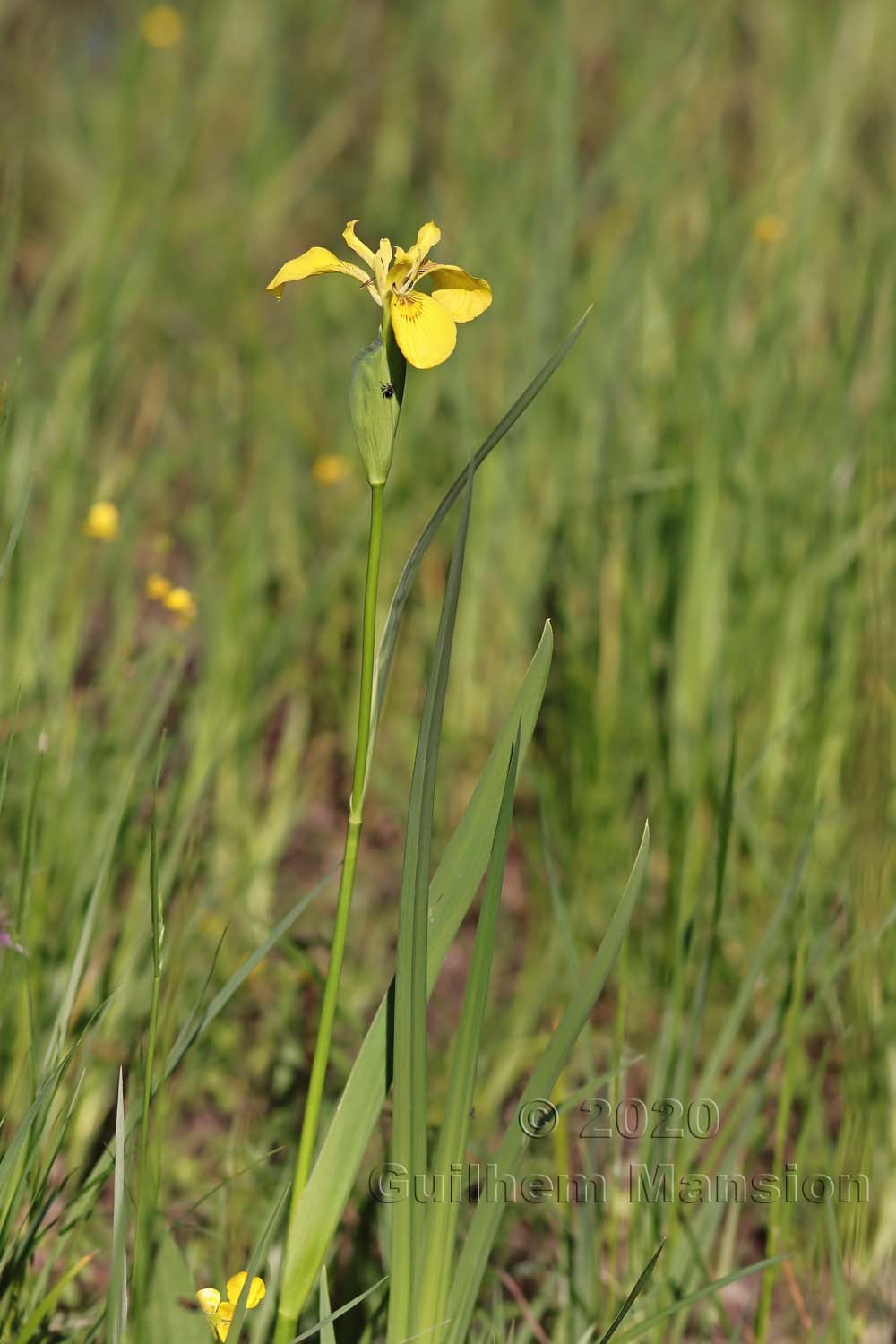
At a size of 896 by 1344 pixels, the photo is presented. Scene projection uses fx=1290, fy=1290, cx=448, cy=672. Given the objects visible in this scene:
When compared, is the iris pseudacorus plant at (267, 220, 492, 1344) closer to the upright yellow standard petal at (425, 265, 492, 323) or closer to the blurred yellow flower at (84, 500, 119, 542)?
the upright yellow standard petal at (425, 265, 492, 323)

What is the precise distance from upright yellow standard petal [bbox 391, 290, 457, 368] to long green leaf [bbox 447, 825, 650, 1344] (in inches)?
12.8

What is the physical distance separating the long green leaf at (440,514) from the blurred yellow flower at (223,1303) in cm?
39

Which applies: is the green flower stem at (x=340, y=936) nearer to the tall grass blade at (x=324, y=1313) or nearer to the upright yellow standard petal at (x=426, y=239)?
the tall grass blade at (x=324, y=1313)

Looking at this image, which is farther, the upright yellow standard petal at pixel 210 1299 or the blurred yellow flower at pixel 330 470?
the blurred yellow flower at pixel 330 470

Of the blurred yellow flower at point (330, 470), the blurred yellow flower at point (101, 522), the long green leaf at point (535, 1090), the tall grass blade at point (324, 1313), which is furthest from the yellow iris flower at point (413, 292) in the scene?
the blurred yellow flower at point (330, 470)

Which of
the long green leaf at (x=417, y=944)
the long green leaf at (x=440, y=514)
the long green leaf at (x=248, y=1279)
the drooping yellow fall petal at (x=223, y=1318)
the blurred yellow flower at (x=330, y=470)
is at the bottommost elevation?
the drooping yellow fall petal at (x=223, y=1318)

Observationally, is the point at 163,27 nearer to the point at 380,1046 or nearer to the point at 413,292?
the point at 413,292

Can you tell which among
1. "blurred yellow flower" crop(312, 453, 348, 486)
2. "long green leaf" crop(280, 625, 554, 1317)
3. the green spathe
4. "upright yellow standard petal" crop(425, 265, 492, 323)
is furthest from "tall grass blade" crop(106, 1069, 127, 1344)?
"blurred yellow flower" crop(312, 453, 348, 486)

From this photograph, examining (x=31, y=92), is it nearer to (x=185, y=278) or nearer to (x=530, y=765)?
(x=185, y=278)

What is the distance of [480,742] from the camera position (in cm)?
199

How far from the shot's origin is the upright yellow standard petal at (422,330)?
732mm

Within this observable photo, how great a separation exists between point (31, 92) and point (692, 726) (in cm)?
257

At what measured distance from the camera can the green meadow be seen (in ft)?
2.93

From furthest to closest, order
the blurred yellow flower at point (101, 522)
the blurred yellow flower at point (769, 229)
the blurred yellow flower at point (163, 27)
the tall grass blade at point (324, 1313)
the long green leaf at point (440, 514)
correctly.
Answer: the blurred yellow flower at point (163, 27) → the blurred yellow flower at point (769, 229) → the blurred yellow flower at point (101, 522) → the tall grass blade at point (324, 1313) → the long green leaf at point (440, 514)
